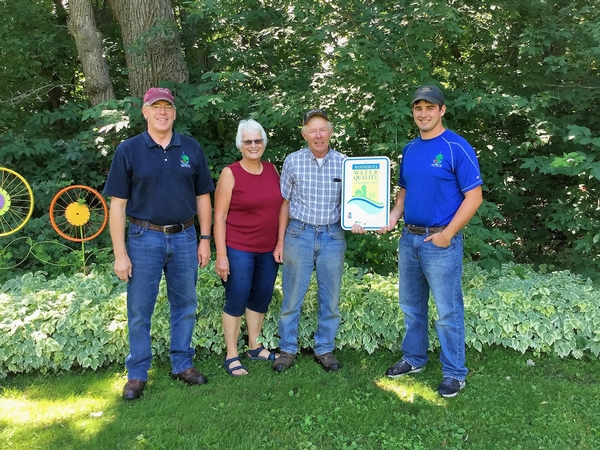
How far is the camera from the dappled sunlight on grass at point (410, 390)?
3367 millimetres

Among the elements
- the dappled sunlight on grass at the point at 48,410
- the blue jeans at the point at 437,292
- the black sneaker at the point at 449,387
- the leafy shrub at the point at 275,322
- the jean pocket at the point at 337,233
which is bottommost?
the dappled sunlight on grass at the point at 48,410

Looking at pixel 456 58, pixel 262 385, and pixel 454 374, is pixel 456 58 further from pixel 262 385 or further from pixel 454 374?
pixel 262 385

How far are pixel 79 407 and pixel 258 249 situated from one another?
5.57 feet

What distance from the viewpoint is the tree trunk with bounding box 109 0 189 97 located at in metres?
5.80

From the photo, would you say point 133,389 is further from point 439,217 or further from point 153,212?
point 439,217

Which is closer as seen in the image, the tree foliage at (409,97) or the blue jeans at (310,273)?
the blue jeans at (310,273)

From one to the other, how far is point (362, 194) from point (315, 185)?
354 mm

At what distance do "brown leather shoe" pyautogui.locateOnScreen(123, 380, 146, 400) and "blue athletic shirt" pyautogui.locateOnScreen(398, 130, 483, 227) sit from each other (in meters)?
2.32

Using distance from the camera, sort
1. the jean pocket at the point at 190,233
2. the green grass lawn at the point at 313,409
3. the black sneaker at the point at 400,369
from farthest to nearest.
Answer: the black sneaker at the point at 400,369
the jean pocket at the point at 190,233
the green grass lawn at the point at 313,409

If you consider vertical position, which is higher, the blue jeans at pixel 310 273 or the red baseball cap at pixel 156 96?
the red baseball cap at pixel 156 96

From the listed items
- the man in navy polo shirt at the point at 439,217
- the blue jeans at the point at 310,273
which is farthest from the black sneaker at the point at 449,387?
the blue jeans at the point at 310,273

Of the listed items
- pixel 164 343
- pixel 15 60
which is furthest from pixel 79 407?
pixel 15 60

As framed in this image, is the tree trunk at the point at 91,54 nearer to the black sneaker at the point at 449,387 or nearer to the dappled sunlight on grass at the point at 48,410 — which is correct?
the dappled sunlight on grass at the point at 48,410

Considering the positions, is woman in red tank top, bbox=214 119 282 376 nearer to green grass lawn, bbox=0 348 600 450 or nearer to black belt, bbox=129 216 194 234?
black belt, bbox=129 216 194 234
